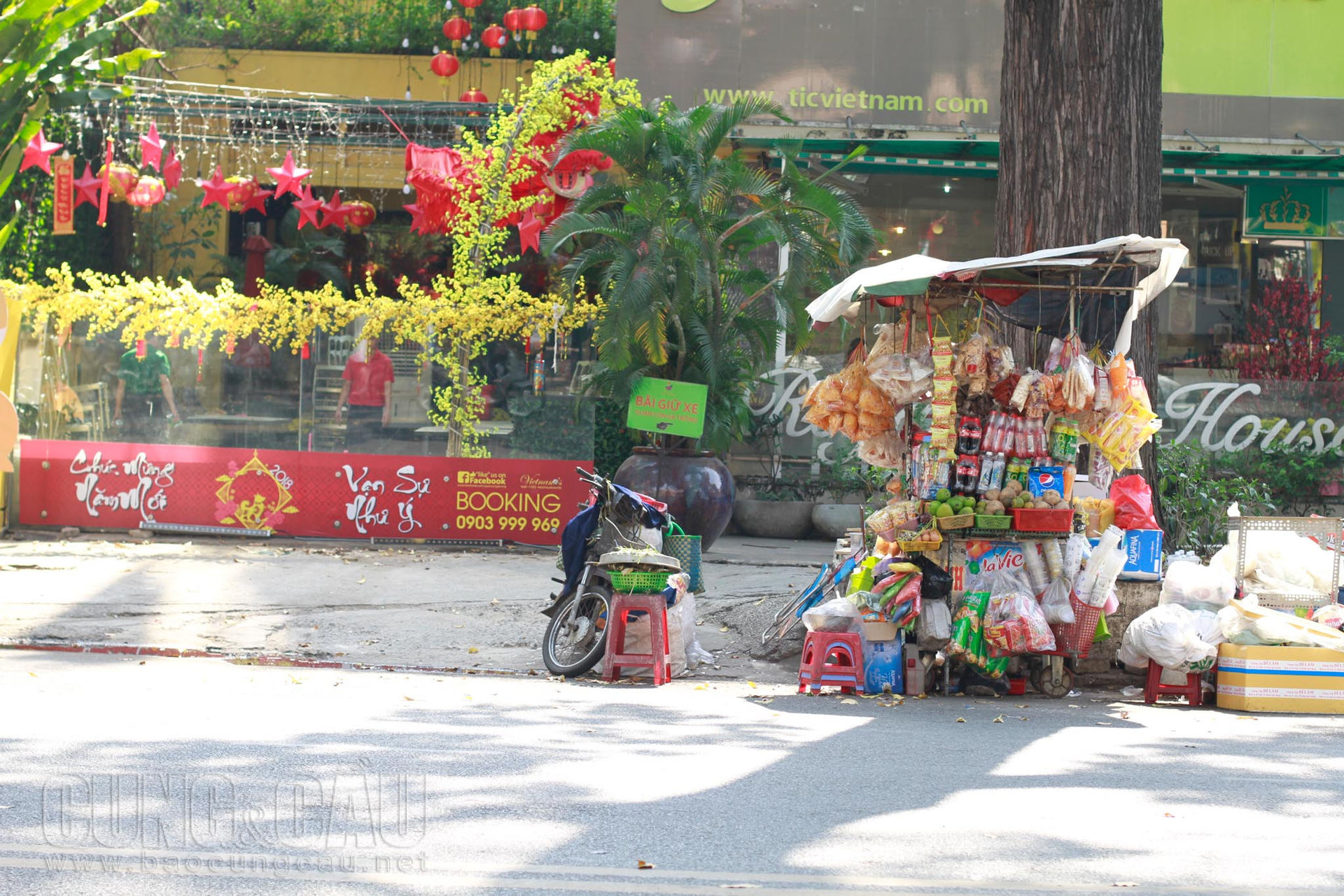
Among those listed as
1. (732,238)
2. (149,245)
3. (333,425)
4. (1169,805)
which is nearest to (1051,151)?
(732,238)

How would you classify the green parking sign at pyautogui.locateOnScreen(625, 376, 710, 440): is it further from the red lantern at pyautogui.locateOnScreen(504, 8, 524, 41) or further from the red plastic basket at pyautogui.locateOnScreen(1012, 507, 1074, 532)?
the red lantern at pyautogui.locateOnScreen(504, 8, 524, 41)

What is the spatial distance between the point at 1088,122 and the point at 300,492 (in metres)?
8.43

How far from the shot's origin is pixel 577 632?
907cm

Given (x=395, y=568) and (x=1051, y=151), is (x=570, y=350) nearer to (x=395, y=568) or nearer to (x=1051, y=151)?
(x=395, y=568)

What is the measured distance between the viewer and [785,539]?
15.5 m

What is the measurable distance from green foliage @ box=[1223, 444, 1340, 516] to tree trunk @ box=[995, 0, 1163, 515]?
608 cm

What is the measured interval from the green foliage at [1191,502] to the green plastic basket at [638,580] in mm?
3955

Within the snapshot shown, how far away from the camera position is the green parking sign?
12.6m

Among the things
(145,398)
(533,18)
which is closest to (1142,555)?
(145,398)

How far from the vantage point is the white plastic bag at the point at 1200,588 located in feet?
27.9

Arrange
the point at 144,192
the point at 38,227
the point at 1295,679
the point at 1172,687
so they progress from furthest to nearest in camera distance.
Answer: the point at 38,227 < the point at 144,192 < the point at 1172,687 < the point at 1295,679

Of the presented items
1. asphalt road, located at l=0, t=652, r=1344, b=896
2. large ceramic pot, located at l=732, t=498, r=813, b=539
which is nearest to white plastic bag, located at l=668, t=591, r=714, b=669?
asphalt road, located at l=0, t=652, r=1344, b=896

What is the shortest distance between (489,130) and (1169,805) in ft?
35.5

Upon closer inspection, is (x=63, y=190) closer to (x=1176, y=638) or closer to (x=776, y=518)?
(x=776, y=518)
